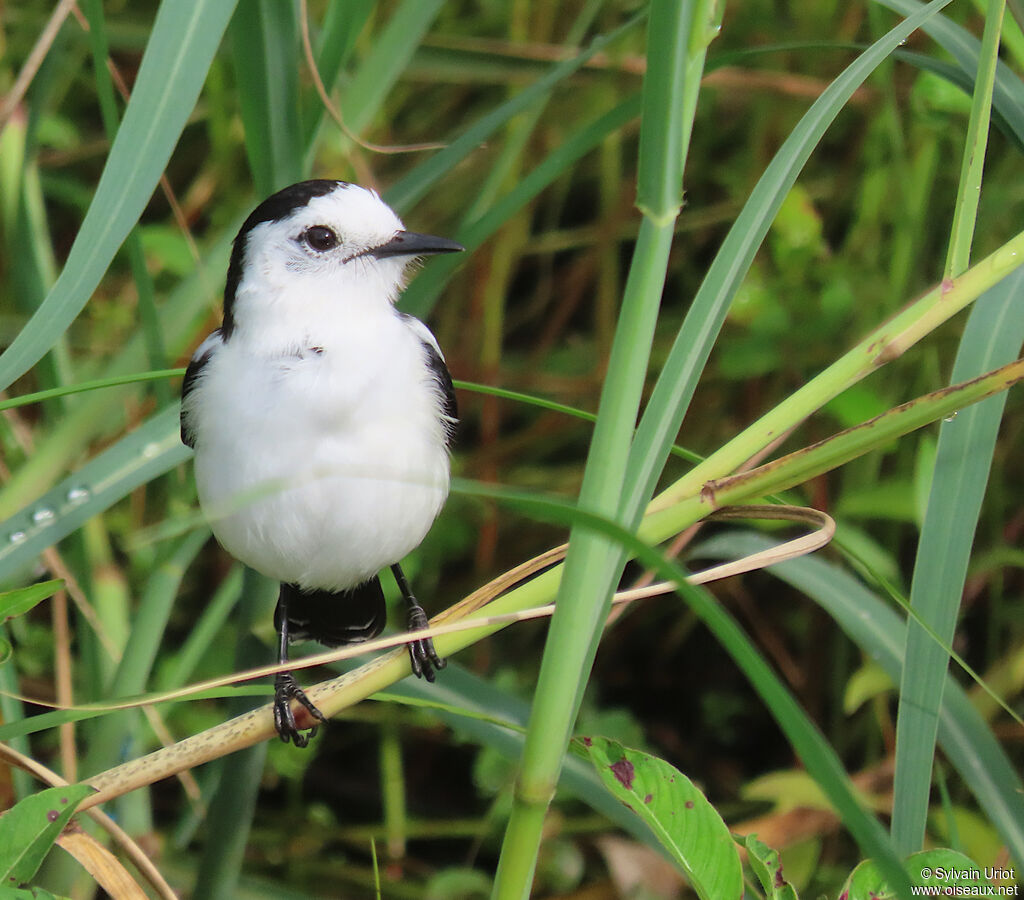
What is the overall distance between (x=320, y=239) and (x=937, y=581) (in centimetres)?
100

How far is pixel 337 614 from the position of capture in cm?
179

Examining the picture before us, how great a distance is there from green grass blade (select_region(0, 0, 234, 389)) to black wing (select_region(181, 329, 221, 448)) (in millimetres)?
374

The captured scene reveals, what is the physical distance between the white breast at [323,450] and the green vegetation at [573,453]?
0.14 metres

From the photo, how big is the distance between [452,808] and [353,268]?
1.58m

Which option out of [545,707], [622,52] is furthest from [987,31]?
[622,52]

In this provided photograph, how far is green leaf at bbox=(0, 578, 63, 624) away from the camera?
3.27 ft

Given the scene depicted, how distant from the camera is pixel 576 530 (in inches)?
35.3

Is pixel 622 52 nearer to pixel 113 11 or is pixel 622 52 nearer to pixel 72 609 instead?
pixel 113 11

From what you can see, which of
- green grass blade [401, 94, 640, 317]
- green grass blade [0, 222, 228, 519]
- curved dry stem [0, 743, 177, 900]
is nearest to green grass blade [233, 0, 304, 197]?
green grass blade [401, 94, 640, 317]

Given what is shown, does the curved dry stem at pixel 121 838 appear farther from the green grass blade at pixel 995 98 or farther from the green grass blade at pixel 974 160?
the green grass blade at pixel 995 98

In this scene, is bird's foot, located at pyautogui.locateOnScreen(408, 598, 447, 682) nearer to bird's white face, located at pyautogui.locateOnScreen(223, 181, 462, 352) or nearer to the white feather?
the white feather

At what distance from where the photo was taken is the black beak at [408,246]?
5.26ft

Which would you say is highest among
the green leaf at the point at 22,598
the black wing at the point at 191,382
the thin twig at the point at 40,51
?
the thin twig at the point at 40,51

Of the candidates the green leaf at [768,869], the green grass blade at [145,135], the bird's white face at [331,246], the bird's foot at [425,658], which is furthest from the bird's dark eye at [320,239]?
the green leaf at [768,869]
